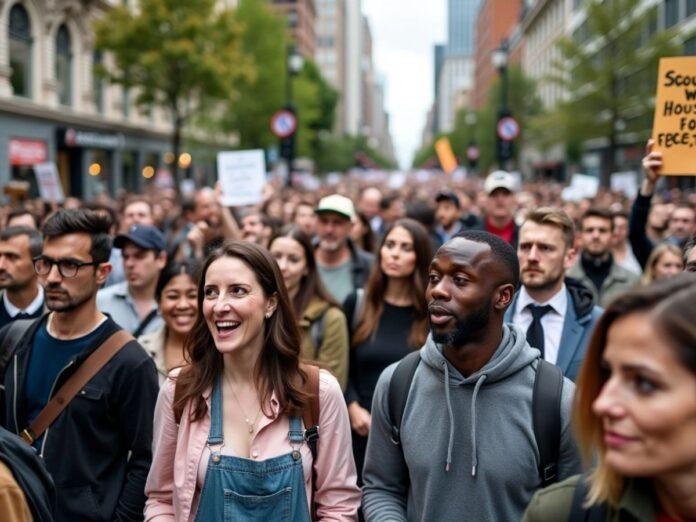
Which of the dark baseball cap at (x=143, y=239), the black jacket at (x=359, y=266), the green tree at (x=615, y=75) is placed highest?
the green tree at (x=615, y=75)

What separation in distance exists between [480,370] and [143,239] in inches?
143

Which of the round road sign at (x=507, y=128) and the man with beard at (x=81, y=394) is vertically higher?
the round road sign at (x=507, y=128)

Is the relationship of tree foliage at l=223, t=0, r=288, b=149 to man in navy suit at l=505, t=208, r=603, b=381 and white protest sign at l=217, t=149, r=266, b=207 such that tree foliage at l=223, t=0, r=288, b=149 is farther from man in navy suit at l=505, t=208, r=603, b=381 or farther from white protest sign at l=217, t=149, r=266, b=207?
man in navy suit at l=505, t=208, r=603, b=381

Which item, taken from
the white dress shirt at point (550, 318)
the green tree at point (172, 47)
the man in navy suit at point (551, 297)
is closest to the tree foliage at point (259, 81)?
the green tree at point (172, 47)

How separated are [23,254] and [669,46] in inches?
1271

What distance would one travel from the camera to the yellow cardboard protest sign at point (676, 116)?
17.3 ft

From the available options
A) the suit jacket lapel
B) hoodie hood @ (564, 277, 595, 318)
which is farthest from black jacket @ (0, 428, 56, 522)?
hoodie hood @ (564, 277, 595, 318)

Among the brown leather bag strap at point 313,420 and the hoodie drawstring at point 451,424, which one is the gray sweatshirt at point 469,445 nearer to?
the hoodie drawstring at point 451,424

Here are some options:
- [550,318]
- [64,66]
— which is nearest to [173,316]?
[550,318]

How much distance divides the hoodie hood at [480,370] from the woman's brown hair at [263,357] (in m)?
0.59

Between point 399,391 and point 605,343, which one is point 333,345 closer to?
point 399,391

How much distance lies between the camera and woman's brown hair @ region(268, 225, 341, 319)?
19.3 ft

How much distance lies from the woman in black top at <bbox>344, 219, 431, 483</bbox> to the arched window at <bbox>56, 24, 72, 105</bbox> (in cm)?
3002

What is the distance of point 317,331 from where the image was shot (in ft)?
18.4
